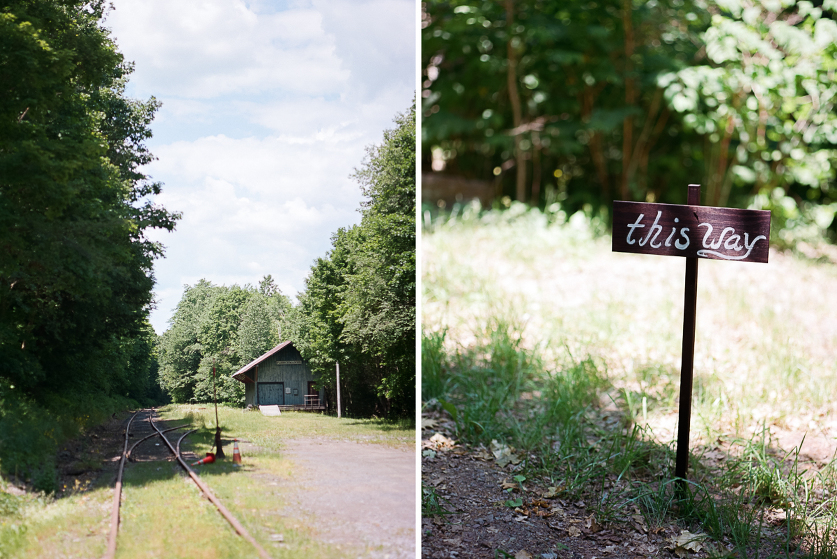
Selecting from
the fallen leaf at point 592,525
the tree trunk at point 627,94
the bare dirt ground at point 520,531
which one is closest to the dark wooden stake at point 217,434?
the bare dirt ground at point 520,531

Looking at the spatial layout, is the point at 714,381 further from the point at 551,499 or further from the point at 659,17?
the point at 659,17

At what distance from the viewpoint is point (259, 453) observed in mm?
2115

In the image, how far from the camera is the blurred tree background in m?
6.49

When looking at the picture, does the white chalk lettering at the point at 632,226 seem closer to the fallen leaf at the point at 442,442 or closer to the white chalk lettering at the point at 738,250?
the white chalk lettering at the point at 738,250

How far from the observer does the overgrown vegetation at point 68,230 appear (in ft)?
6.34

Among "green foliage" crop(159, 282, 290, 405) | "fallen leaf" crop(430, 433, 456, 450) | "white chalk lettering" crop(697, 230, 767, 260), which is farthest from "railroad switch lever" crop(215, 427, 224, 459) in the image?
"white chalk lettering" crop(697, 230, 767, 260)

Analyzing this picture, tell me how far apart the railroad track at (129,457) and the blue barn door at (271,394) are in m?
0.27

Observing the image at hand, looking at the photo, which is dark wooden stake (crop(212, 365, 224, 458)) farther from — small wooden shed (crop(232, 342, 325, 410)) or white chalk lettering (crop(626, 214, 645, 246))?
white chalk lettering (crop(626, 214, 645, 246))

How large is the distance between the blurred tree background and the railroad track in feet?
19.0

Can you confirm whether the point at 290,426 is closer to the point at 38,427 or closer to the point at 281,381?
the point at 281,381

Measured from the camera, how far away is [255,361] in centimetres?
221

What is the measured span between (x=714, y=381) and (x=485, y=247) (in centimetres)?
315

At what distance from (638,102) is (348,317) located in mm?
7145

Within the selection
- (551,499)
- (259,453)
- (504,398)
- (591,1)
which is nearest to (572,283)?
(504,398)
